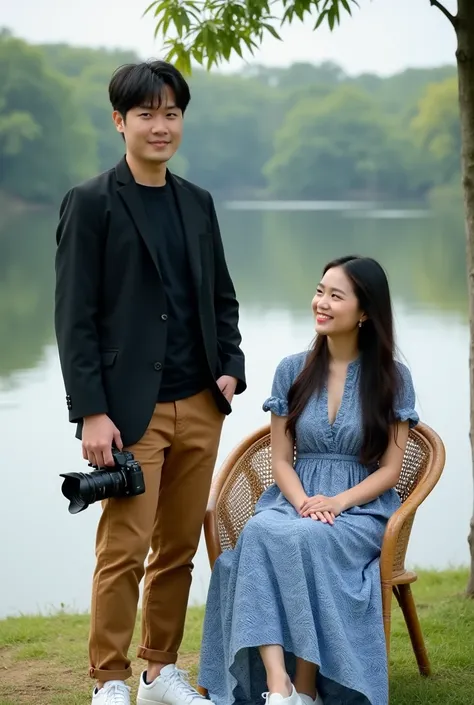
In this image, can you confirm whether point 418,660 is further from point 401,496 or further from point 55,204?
point 55,204

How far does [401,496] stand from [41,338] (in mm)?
8793

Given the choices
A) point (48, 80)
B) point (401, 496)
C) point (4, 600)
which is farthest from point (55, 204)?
point (401, 496)

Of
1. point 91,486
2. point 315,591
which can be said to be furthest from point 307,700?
point 91,486

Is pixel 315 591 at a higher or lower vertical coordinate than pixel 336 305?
lower

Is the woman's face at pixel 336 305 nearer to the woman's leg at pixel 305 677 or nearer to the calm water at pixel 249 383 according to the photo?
the woman's leg at pixel 305 677

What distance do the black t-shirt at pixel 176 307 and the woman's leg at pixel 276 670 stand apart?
63 centimetres

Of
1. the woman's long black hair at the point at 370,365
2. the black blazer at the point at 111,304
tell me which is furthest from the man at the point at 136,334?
the woman's long black hair at the point at 370,365

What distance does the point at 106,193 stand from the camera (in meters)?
2.79

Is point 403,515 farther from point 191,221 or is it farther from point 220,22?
point 220,22

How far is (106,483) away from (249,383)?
6.48 meters

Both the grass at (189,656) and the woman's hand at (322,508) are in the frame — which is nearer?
the woman's hand at (322,508)

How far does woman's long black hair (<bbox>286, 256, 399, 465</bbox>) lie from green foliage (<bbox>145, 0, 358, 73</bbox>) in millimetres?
1094

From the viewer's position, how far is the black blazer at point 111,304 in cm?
274

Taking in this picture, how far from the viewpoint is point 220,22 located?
389cm
